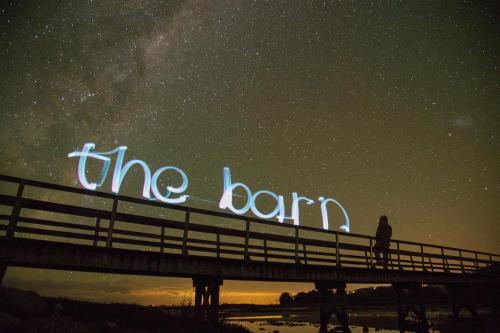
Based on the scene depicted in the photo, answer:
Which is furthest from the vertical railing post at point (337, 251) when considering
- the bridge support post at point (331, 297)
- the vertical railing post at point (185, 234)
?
the vertical railing post at point (185, 234)

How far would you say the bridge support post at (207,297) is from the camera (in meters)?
9.87

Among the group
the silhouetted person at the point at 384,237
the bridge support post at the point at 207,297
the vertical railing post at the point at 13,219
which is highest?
the silhouetted person at the point at 384,237

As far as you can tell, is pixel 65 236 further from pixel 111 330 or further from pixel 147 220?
pixel 111 330

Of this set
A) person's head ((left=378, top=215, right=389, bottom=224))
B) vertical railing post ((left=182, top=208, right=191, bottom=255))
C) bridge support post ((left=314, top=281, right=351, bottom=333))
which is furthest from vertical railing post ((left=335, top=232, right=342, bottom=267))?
vertical railing post ((left=182, top=208, right=191, bottom=255))

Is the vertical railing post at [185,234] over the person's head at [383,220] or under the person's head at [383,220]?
under

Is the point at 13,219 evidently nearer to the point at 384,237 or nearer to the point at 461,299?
the point at 384,237

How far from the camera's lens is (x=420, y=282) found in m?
16.0

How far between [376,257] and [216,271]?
7.93m

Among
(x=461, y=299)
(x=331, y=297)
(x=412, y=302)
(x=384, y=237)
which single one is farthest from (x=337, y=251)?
(x=461, y=299)

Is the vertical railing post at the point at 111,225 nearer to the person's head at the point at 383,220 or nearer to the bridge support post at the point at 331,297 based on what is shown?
the bridge support post at the point at 331,297

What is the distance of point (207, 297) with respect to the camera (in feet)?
33.3

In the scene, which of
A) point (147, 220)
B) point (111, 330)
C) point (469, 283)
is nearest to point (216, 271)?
point (147, 220)

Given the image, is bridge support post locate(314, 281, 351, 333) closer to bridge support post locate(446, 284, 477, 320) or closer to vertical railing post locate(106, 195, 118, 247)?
vertical railing post locate(106, 195, 118, 247)

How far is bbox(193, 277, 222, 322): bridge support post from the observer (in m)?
9.87
